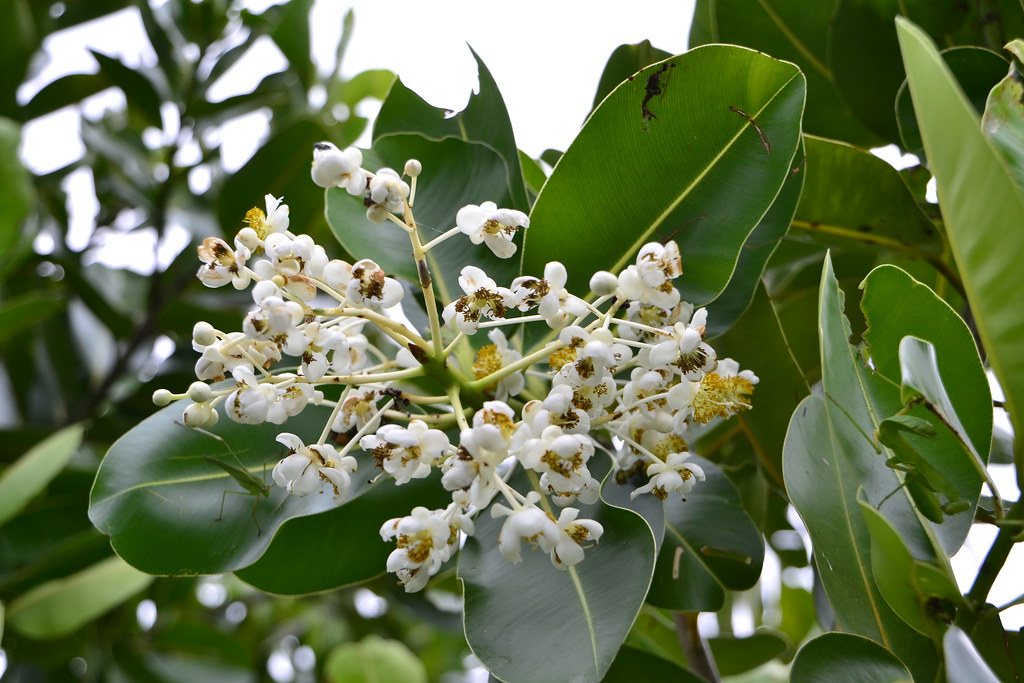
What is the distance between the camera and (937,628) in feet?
2.55

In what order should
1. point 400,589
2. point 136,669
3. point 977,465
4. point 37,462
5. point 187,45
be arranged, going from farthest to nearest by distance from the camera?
1. point 187,45
2. point 136,669
3. point 400,589
4. point 37,462
5. point 977,465

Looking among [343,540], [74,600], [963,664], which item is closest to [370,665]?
[74,600]

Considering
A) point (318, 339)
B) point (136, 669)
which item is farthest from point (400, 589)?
point (318, 339)

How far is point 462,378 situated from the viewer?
2.94 feet

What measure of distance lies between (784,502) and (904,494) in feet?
2.59

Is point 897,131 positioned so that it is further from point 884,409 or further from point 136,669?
point 136,669

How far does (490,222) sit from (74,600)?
1.29 metres

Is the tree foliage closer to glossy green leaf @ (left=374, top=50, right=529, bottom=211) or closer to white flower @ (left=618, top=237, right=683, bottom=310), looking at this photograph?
glossy green leaf @ (left=374, top=50, right=529, bottom=211)

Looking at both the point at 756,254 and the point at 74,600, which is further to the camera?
the point at 74,600

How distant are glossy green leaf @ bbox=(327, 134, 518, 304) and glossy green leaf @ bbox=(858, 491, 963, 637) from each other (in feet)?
1.58

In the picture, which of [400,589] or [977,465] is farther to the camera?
[400,589]

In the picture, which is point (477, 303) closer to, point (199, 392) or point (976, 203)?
point (199, 392)

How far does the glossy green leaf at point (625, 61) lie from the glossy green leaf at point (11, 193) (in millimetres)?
1222

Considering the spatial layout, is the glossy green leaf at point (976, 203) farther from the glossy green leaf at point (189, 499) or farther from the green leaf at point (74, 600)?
the green leaf at point (74, 600)
